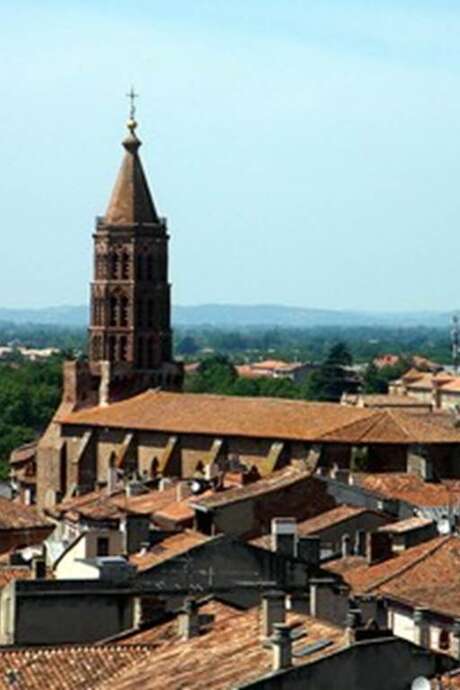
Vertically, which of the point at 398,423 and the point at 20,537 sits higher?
the point at 398,423

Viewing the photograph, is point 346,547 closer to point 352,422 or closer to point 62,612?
point 62,612

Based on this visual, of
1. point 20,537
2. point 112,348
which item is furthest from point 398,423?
point 20,537

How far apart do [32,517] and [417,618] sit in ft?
93.7

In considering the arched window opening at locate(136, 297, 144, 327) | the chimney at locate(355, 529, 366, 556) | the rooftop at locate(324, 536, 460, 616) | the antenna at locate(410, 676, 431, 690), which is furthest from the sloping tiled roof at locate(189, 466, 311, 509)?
the arched window opening at locate(136, 297, 144, 327)

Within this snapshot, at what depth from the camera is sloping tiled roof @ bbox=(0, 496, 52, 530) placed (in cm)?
5784

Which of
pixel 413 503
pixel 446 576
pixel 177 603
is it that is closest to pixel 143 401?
pixel 413 503

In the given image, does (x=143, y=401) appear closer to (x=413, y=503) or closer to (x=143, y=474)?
(x=143, y=474)

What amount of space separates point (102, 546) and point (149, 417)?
5245cm

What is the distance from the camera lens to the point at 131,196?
108 metres

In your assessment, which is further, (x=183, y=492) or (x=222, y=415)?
(x=222, y=415)

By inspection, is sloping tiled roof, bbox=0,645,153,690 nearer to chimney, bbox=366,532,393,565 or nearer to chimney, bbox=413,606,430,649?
chimney, bbox=413,606,430,649

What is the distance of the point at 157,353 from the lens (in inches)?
4218

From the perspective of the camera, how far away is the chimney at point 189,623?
31.7 metres

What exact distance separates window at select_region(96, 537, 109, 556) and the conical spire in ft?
213
